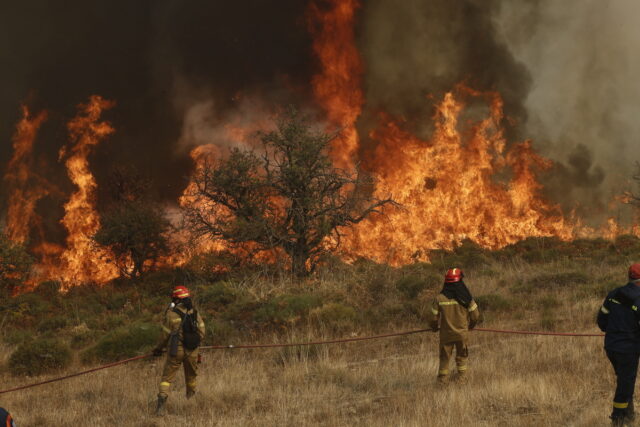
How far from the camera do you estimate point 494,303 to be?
1323 centimetres

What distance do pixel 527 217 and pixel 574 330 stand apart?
64.3 ft

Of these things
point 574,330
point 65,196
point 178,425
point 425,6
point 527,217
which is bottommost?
point 178,425

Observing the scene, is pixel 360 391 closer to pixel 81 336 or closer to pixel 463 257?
pixel 81 336

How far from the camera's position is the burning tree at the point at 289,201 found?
1936cm

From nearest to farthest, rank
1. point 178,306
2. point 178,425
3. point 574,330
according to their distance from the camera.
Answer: point 178,425
point 178,306
point 574,330

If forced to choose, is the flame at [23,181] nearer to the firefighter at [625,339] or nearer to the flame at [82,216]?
the flame at [82,216]

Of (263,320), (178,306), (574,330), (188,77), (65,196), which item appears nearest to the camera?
(178,306)

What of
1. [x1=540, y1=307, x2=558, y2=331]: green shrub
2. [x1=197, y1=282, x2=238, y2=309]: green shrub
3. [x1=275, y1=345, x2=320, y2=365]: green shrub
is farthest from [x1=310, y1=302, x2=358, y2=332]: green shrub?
[x1=540, y1=307, x2=558, y2=331]: green shrub

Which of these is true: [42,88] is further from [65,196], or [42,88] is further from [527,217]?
[527,217]

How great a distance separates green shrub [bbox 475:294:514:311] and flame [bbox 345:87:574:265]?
10.9 metres

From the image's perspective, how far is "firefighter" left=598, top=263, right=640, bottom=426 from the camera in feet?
18.7

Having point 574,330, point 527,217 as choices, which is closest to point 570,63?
point 527,217

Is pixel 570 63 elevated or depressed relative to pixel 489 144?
elevated

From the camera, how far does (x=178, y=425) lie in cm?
711
